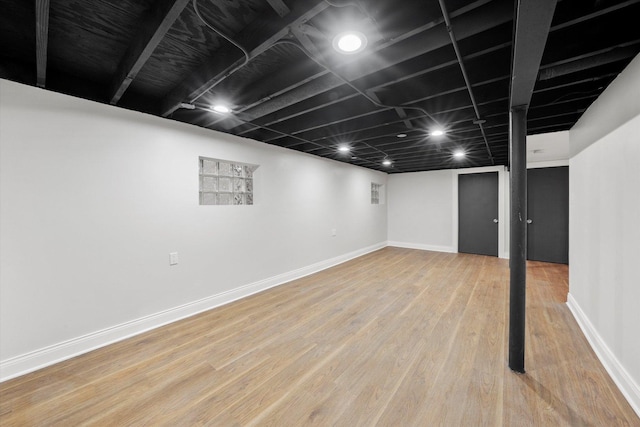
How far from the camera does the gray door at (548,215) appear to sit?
517 centimetres

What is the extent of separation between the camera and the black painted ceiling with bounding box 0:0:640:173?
1.34m

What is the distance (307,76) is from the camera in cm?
189

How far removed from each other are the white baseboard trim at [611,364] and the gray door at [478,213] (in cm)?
378

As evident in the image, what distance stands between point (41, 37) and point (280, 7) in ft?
4.63

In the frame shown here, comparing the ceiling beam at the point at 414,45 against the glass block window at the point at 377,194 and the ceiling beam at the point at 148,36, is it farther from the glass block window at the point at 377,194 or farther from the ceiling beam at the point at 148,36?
the glass block window at the point at 377,194

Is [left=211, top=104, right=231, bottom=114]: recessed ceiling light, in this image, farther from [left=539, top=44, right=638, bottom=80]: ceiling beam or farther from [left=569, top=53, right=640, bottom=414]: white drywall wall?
[left=569, top=53, right=640, bottom=414]: white drywall wall

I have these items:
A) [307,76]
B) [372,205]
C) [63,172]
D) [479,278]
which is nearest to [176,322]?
A: [63,172]

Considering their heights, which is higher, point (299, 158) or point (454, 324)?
point (299, 158)

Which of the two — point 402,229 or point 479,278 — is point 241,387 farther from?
point 402,229

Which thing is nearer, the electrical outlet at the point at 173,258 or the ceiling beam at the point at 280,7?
the ceiling beam at the point at 280,7

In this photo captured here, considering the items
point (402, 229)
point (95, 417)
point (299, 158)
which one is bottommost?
point (95, 417)

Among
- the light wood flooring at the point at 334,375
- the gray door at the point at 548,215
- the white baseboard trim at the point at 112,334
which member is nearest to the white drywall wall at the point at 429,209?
the gray door at the point at 548,215

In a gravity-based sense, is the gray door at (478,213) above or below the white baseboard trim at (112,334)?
above

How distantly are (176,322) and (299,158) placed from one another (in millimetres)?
3016
